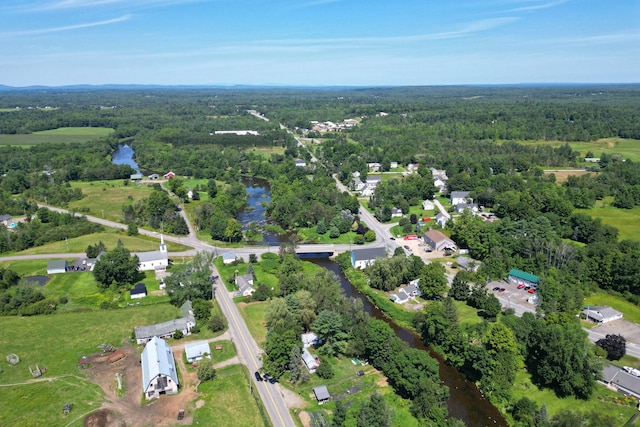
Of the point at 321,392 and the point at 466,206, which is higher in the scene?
the point at 466,206

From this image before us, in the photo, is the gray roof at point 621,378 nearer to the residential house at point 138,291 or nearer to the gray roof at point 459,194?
the residential house at point 138,291

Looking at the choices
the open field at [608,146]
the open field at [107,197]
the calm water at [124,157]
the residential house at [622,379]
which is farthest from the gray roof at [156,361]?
the open field at [608,146]

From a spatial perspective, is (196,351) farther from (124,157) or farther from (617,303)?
(124,157)

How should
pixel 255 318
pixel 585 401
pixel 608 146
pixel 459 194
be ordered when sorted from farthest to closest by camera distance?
pixel 608 146 → pixel 459 194 → pixel 255 318 → pixel 585 401

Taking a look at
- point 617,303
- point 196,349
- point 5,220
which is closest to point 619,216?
point 617,303

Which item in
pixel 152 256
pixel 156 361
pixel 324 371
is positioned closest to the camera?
pixel 156 361

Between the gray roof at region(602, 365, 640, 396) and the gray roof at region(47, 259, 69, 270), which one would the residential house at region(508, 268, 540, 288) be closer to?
the gray roof at region(602, 365, 640, 396)

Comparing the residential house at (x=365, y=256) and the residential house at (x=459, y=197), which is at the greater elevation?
the residential house at (x=459, y=197)
